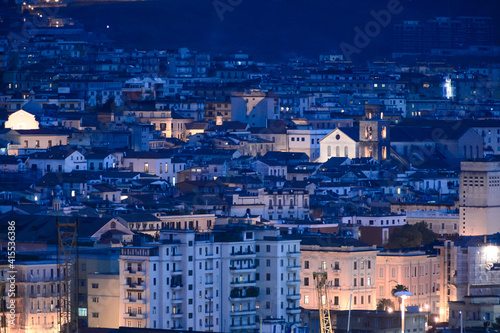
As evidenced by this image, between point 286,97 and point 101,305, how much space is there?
219 feet

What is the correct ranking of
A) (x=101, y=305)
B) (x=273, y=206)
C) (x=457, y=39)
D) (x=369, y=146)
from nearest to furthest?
1. (x=101, y=305)
2. (x=273, y=206)
3. (x=369, y=146)
4. (x=457, y=39)

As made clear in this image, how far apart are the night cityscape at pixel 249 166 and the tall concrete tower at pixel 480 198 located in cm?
8

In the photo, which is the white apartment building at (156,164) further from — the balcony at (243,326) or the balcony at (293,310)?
the balcony at (243,326)

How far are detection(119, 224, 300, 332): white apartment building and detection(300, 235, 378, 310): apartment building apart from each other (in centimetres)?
392

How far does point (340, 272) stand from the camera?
6694 cm

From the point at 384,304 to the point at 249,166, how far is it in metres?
31.2

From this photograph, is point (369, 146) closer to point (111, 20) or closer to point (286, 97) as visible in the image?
point (286, 97)

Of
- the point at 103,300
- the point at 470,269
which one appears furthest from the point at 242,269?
the point at 470,269

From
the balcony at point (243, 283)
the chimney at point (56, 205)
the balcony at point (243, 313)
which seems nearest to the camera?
the balcony at point (243, 313)

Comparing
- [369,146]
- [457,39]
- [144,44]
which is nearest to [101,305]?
[369,146]

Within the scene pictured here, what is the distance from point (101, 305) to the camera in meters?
58.6

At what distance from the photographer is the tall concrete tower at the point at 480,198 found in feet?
275

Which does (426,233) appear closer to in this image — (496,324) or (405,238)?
(405,238)

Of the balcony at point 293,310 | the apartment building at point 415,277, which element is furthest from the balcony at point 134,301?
the apartment building at point 415,277
